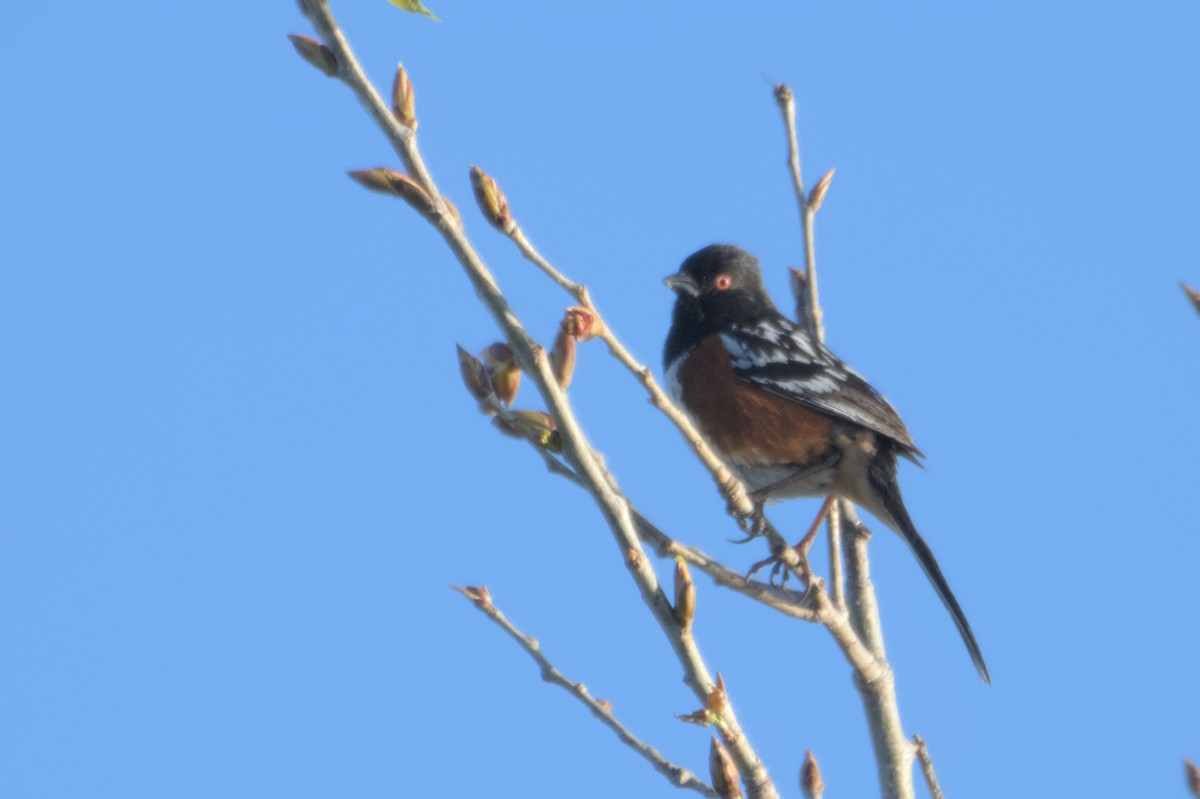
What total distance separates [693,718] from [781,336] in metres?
3.45

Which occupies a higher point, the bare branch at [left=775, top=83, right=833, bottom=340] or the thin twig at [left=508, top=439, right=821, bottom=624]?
the bare branch at [left=775, top=83, right=833, bottom=340]

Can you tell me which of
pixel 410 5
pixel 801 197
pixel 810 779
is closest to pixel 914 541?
pixel 801 197

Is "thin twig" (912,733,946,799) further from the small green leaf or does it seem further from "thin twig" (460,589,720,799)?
the small green leaf

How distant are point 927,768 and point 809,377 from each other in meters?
2.28

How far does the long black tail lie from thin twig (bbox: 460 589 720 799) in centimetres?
201

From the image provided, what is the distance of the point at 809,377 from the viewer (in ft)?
17.3

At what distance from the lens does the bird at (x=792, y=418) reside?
4957mm

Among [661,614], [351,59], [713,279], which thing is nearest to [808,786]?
[661,614]

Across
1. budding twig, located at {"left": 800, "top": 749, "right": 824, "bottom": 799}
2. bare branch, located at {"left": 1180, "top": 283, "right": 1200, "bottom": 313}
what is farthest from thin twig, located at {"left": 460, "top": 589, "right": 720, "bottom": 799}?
bare branch, located at {"left": 1180, "top": 283, "right": 1200, "bottom": 313}

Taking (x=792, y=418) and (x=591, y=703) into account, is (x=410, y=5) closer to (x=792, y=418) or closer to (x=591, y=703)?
(x=591, y=703)

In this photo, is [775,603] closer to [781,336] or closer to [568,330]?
[568,330]

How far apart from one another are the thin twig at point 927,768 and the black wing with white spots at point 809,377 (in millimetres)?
1942

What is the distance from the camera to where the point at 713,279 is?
6.19 m

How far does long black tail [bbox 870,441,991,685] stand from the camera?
4352mm
